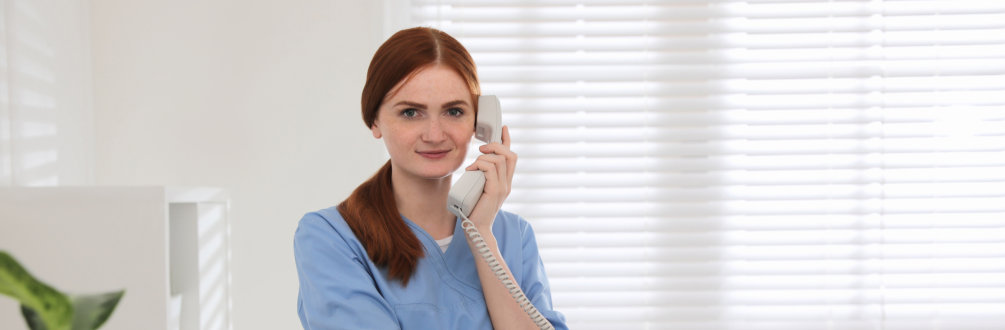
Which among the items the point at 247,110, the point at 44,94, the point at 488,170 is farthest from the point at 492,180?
the point at 44,94

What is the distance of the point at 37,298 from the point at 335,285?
0.54 meters

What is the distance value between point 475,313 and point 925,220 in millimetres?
1513

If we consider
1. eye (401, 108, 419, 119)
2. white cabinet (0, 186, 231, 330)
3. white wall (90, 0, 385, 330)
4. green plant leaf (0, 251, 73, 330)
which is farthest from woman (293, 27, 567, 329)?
white wall (90, 0, 385, 330)

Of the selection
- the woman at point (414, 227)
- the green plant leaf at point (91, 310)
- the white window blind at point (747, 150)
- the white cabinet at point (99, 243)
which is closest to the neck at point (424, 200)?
the woman at point (414, 227)

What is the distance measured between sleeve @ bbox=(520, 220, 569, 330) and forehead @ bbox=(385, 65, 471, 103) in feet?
1.08

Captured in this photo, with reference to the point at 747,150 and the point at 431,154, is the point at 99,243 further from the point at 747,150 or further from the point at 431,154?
the point at 747,150

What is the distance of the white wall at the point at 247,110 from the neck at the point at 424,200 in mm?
660

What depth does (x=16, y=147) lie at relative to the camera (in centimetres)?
152

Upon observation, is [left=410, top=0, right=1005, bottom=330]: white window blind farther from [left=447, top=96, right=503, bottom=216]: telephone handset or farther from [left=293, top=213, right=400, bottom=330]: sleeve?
[left=293, top=213, right=400, bottom=330]: sleeve

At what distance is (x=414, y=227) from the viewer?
4.26 ft

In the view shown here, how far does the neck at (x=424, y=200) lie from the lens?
51.4 inches

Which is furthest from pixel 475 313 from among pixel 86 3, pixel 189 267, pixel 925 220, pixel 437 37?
pixel 925 220

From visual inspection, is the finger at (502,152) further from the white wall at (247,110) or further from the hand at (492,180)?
the white wall at (247,110)

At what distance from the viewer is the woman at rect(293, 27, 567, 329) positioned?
3.87ft
